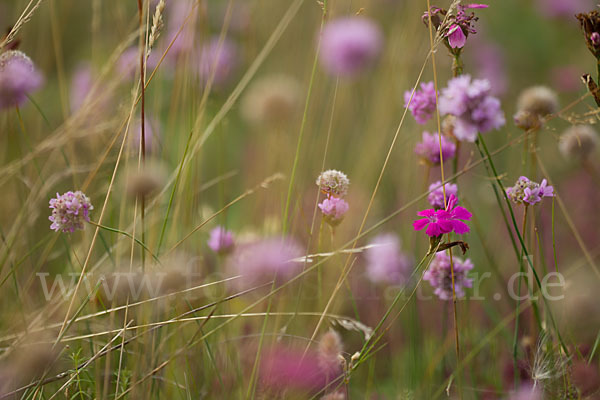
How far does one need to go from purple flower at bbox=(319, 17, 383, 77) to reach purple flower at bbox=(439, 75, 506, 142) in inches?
35.9

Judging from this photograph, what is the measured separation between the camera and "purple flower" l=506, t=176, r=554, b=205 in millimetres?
799

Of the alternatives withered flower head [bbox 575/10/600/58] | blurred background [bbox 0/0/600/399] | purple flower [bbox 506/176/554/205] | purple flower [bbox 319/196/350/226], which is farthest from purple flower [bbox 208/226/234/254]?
withered flower head [bbox 575/10/600/58]

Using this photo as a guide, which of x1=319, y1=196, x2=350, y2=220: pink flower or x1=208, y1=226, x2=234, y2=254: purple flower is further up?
x1=319, y1=196, x2=350, y2=220: pink flower

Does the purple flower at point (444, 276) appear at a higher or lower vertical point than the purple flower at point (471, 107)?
lower

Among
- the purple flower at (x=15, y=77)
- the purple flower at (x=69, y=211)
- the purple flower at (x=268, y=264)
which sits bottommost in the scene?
the purple flower at (x=268, y=264)

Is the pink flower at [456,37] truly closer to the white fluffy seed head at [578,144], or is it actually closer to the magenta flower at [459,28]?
the magenta flower at [459,28]

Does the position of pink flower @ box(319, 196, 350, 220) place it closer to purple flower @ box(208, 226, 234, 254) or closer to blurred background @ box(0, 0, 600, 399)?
blurred background @ box(0, 0, 600, 399)

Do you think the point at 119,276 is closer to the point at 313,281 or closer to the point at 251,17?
the point at 313,281

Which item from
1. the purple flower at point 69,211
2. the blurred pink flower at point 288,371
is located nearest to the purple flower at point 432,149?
the blurred pink flower at point 288,371

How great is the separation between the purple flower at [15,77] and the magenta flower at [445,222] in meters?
0.63

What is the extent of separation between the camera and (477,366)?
1187mm

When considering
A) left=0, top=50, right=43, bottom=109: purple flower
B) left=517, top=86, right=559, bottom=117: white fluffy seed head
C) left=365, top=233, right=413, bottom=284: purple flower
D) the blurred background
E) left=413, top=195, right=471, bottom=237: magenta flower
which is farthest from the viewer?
left=365, top=233, right=413, bottom=284: purple flower

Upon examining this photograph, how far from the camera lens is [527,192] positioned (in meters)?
0.80

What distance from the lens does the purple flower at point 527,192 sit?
80 cm
